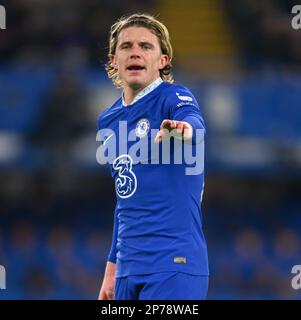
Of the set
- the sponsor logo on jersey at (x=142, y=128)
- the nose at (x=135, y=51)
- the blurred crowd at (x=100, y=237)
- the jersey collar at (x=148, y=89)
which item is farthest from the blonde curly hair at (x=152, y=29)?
the blurred crowd at (x=100, y=237)

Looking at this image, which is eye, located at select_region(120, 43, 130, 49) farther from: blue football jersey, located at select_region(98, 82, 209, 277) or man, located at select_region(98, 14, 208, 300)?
blue football jersey, located at select_region(98, 82, 209, 277)

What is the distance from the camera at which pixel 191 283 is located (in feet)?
14.4

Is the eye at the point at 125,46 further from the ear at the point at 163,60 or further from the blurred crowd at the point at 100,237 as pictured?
the blurred crowd at the point at 100,237

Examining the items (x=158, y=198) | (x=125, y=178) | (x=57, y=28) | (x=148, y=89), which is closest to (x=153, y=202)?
(x=158, y=198)

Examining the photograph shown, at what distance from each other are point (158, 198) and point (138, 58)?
0.78m

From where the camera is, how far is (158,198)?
175 inches

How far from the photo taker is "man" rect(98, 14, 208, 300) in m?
4.38

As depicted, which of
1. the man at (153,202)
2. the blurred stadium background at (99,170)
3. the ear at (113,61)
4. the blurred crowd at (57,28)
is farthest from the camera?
the blurred crowd at (57,28)

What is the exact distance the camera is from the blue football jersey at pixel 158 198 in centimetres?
440

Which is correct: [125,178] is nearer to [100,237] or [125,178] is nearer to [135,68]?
[135,68]

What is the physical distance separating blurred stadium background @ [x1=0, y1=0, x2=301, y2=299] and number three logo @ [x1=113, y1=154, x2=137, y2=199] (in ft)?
18.1

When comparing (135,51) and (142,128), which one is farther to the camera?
(135,51)

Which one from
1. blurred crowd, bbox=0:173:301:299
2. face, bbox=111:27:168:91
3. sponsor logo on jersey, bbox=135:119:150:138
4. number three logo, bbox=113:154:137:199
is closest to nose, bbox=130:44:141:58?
face, bbox=111:27:168:91

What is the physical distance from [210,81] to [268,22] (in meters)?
2.08
